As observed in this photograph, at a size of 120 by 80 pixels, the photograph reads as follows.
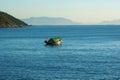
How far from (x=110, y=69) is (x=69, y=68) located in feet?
31.8

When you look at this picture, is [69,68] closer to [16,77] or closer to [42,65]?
[42,65]

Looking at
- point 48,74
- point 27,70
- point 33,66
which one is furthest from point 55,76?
point 33,66

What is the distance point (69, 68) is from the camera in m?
94.6

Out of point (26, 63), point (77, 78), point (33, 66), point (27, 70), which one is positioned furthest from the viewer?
point (26, 63)

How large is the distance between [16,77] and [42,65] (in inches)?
857

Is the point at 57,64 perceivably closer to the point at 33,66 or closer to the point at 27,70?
the point at 33,66

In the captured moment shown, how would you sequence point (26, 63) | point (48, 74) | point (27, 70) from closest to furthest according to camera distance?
1. point (48, 74)
2. point (27, 70)
3. point (26, 63)

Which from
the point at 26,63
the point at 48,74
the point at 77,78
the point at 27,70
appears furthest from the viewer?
the point at 26,63

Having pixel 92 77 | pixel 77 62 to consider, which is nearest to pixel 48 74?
pixel 92 77

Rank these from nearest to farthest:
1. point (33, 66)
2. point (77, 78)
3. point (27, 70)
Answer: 1. point (77, 78)
2. point (27, 70)
3. point (33, 66)

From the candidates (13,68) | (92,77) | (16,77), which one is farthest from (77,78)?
(13,68)

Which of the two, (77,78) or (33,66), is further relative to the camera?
(33,66)

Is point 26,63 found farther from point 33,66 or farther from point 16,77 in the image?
point 16,77

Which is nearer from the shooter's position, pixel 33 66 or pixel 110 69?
pixel 110 69
